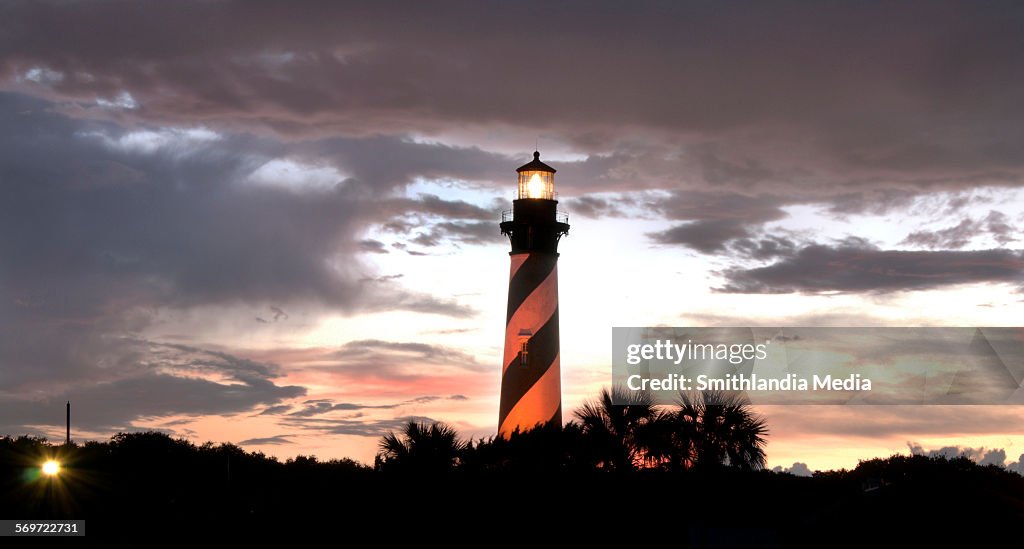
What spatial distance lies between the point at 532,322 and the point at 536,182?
6.80 metres

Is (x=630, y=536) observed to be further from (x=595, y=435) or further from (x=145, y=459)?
(x=145, y=459)

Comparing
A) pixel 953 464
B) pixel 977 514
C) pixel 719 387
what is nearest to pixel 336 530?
pixel 719 387

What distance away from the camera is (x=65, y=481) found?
48.0m

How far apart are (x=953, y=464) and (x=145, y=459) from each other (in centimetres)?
3743

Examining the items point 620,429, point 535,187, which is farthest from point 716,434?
point 535,187

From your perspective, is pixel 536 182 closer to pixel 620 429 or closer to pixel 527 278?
Result: pixel 527 278

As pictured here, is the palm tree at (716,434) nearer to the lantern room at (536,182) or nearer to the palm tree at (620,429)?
the palm tree at (620,429)

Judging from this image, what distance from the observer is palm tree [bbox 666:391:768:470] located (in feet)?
155

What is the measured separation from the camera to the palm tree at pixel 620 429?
47844 millimetres

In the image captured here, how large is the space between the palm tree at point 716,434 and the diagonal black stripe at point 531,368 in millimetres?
9717

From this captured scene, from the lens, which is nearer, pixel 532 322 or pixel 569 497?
pixel 569 497

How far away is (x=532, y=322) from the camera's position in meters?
56.6

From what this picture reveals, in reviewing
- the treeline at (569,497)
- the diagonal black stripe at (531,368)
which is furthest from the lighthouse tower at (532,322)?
the treeline at (569,497)

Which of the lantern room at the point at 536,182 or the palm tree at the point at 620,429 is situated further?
the lantern room at the point at 536,182
